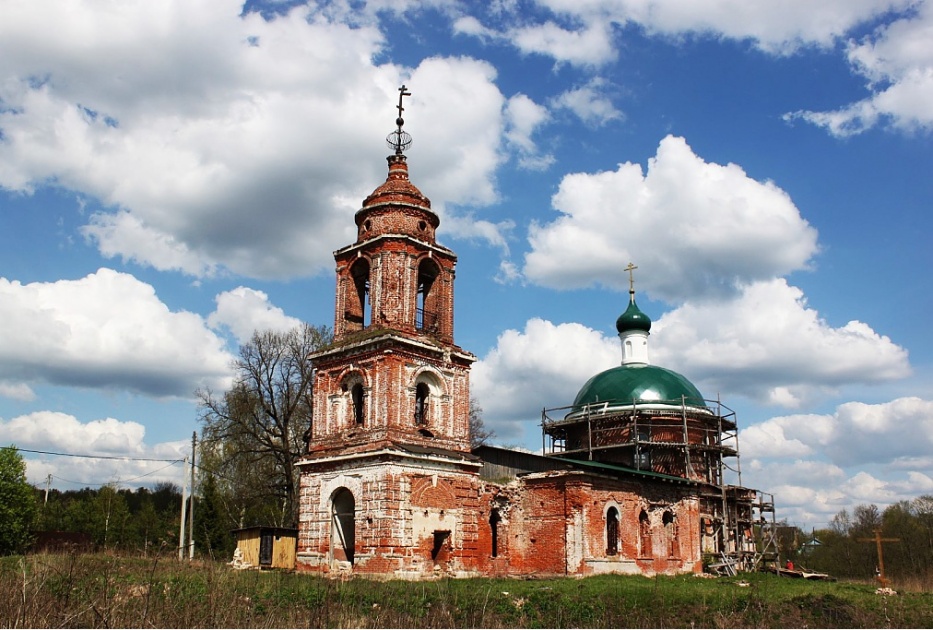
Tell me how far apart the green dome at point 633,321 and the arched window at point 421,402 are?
15130 mm

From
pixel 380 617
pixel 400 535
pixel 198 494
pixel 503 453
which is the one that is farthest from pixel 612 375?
pixel 380 617

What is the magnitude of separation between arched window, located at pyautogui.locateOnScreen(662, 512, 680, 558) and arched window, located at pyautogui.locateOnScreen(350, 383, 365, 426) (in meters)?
11.2

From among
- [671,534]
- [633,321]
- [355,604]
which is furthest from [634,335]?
[355,604]

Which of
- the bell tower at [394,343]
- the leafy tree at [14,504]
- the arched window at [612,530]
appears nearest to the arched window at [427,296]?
the bell tower at [394,343]

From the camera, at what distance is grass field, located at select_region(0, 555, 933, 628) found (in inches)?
320

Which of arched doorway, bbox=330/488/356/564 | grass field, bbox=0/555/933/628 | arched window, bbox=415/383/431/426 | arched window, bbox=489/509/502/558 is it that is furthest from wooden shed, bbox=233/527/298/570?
grass field, bbox=0/555/933/628

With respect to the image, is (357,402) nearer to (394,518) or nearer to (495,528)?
(394,518)

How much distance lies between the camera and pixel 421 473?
68.8 ft

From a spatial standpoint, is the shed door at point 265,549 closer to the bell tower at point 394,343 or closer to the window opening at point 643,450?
the bell tower at point 394,343

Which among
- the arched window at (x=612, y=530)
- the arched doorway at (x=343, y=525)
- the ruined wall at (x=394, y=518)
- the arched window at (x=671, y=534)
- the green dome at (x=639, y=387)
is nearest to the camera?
the ruined wall at (x=394, y=518)

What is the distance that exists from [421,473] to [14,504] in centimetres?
2107

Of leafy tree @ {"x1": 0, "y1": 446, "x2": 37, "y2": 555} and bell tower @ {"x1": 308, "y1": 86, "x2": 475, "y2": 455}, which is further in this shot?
leafy tree @ {"x1": 0, "y1": 446, "x2": 37, "y2": 555}

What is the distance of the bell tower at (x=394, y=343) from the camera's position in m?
21.5

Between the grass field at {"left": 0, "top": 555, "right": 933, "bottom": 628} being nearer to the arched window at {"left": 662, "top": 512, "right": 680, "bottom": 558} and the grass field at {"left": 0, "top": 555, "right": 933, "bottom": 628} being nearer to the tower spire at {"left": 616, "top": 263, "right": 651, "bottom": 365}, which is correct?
the arched window at {"left": 662, "top": 512, "right": 680, "bottom": 558}
